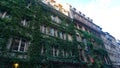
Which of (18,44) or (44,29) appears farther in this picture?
(44,29)

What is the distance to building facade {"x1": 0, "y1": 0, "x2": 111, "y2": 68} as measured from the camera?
38.7ft

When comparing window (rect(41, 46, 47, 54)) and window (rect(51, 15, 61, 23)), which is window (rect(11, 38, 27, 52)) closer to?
window (rect(41, 46, 47, 54))

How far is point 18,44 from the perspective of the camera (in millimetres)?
12836

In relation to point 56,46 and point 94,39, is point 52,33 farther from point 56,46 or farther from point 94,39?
point 94,39

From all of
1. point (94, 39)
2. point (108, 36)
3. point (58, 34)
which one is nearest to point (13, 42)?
point (58, 34)

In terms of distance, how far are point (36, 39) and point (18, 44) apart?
2.09m

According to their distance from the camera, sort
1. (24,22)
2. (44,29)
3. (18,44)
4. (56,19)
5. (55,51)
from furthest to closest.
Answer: (56,19) < (44,29) < (55,51) < (24,22) < (18,44)

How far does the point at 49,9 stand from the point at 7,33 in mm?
9044

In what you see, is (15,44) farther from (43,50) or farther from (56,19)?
(56,19)

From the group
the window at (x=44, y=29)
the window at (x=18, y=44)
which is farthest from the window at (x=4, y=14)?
the window at (x=44, y=29)

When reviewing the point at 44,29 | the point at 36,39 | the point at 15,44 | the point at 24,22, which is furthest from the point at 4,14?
the point at 44,29

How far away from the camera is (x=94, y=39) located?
26203mm

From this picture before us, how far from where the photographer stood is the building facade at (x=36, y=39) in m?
11.8

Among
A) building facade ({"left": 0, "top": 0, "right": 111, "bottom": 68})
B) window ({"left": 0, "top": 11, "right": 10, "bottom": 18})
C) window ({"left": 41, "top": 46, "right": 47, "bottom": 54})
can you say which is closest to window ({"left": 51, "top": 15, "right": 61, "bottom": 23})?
building facade ({"left": 0, "top": 0, "right": 111, "bottom": 68})
